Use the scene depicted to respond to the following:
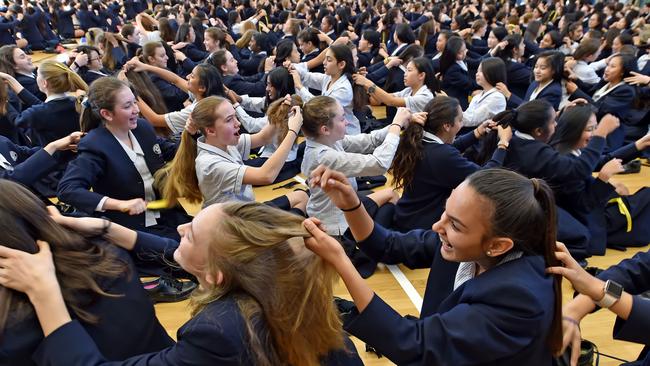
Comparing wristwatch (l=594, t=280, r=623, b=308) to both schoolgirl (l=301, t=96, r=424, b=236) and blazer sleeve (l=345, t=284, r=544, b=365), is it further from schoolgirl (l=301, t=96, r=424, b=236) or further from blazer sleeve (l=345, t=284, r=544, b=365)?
schoolgirl (l=301, t=96, r=424, b=236)

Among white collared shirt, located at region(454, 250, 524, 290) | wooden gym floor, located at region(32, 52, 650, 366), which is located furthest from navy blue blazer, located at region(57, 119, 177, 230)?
white collared shirt, located at region(454, 250, 524, 290)

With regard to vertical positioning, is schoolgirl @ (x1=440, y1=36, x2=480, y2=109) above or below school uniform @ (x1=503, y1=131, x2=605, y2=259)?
below

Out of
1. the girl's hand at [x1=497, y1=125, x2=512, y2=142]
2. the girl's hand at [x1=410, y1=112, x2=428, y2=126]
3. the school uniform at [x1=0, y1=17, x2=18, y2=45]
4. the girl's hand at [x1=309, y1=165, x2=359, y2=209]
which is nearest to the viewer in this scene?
the girl's hand at [x1=309, y1=165, x2=359, y2=209]

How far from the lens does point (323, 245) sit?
1286 mm

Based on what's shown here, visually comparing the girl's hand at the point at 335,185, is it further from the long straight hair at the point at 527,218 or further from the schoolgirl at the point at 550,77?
the schoolgirl at the point at 550,77

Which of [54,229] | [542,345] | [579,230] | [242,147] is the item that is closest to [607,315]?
[579,230]

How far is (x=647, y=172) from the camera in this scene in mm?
4891

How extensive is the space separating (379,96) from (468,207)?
141 inches

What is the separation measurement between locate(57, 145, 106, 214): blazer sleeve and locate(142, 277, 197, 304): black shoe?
0.58 m

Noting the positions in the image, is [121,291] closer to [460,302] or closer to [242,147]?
[460,302]

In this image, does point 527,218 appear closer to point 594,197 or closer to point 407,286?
point 407,286

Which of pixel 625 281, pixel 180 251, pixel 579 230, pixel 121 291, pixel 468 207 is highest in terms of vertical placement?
pixel 468 207

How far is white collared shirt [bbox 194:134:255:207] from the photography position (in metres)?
2.80

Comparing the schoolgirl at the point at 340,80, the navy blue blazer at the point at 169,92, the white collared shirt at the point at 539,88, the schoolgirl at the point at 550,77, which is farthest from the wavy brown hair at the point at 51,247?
the white collared shirt at the point at 539,88
